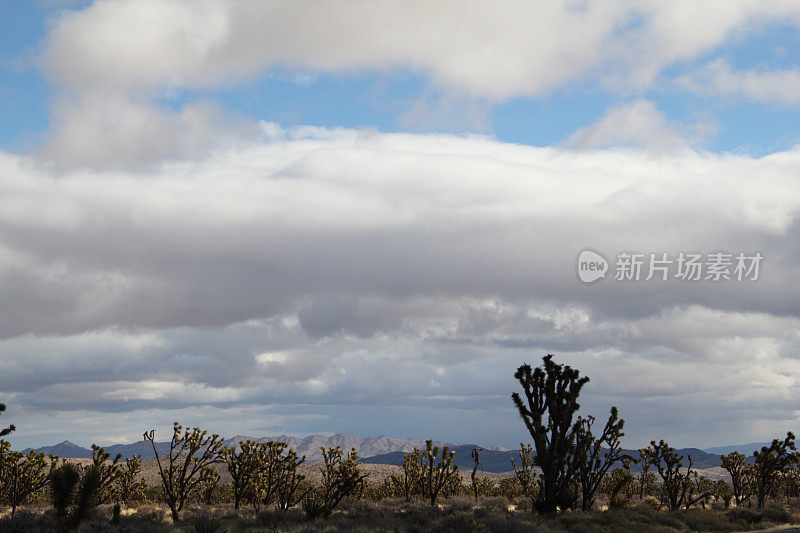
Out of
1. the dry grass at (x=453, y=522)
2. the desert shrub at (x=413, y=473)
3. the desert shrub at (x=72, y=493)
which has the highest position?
the desert shrub at (x=72, y=493)

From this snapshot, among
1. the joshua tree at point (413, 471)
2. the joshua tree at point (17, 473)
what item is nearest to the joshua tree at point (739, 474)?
the joshua tree at point (413, 471)

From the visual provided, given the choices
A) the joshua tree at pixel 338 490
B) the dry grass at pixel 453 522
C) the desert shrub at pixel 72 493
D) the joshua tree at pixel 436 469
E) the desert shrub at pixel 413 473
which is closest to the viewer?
the desert shrub at pixel 72 493

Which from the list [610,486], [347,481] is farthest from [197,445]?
[610,486]

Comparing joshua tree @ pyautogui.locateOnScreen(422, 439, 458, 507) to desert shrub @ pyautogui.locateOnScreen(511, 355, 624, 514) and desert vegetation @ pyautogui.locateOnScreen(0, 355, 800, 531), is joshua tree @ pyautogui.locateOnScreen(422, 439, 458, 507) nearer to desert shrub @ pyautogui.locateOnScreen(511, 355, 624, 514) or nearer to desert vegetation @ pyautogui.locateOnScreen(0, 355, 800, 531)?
desert vegetation @ pyautogui.locateOnScreen(0, 355, 800, 531)

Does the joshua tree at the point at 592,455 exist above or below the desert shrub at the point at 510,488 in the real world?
above

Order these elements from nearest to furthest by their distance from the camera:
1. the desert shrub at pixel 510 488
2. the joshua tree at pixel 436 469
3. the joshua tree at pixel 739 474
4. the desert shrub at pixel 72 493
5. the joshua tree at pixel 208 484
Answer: the desert shrub at pixel 72 493, the joshua tree at pixel 208 484, the joshua tree at pixel 436 469, the joshua tree at pixel 739 474, the desert shrub at pixel 510 488

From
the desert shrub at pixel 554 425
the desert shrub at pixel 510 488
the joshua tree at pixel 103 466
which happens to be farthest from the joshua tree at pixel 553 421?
the desert shrub at pixel 510 488

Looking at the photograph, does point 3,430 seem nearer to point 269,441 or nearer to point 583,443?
point 269,441

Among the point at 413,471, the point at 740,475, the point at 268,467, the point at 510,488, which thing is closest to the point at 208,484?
the point at 413,471

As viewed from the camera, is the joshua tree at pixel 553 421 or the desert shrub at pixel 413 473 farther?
the desert shrub at pixel 413 473

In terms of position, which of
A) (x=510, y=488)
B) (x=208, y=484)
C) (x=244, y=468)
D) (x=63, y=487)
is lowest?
(x=510, y=488)

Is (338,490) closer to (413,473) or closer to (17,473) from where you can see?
(17,473)

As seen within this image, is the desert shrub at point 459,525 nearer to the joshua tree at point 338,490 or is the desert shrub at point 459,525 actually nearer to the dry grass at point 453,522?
the dry grass at point 453,522

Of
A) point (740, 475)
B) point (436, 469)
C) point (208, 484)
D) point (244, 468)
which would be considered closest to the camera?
point (244, 468)
